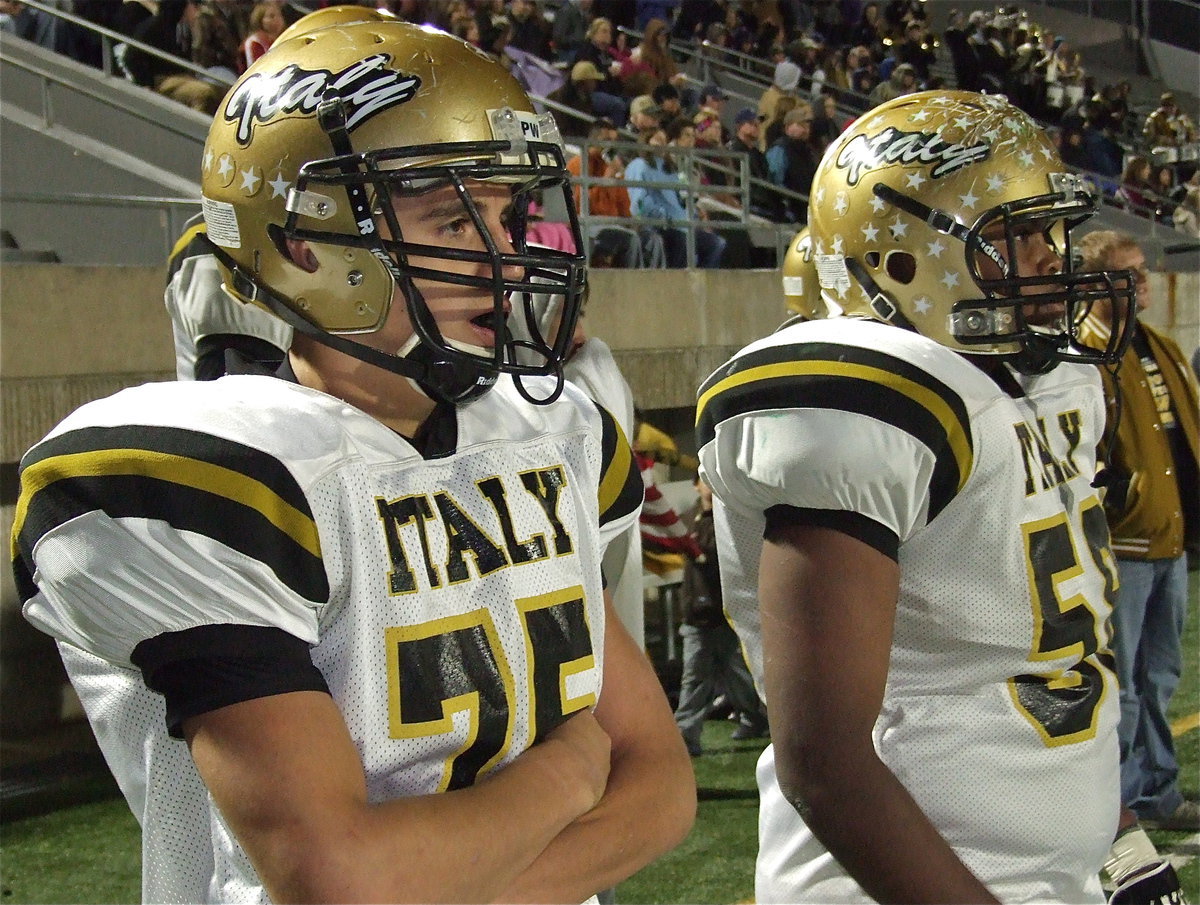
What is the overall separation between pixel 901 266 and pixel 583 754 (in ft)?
3.45

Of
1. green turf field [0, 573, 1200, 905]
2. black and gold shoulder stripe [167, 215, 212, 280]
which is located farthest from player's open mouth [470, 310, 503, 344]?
green turf field [0, 573, 1200, 905]

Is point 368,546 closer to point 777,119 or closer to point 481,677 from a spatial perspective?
point 481,677

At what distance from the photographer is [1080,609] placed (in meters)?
2.01

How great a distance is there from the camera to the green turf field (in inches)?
160

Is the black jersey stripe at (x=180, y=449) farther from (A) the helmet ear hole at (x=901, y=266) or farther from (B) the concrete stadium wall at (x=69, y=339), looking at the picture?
(B) the concrete stadium wall at (x=69, y=339)

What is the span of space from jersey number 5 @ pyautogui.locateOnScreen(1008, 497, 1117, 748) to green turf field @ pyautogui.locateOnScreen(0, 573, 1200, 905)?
2268 millimetres

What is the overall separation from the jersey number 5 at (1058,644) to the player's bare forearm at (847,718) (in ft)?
0.92

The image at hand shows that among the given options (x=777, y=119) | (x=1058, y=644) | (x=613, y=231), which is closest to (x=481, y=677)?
(x=1058, y=644)

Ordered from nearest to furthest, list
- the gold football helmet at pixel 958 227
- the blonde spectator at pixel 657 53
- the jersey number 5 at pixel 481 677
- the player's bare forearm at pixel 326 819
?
the player's bare forearm at pixel 326 819
the jersey number 5 at pixel 481 677
the gold football helmet at pixel 958 227
the blonde spectator at pixel 657 53

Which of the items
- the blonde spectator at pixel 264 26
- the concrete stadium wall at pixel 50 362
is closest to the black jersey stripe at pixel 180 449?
the concrete stadium wall at pixel 50 362

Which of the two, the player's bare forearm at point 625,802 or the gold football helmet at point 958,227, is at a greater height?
the gold football helmet at point 958,227

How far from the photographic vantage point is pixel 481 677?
4.95 ft

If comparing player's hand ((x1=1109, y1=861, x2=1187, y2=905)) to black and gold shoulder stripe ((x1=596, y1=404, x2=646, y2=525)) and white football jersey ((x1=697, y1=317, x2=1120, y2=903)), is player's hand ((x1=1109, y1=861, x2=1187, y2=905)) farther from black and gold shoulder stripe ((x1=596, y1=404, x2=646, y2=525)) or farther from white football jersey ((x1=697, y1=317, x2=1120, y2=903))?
black and gold shoulder stripe ((x1=596, y1=404, x2=646, y2=525))

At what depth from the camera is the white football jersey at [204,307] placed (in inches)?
137
